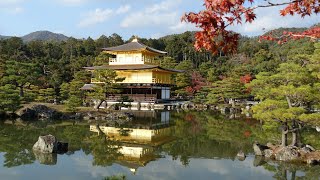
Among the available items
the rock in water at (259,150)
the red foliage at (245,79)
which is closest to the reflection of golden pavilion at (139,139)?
the rock in water at (259,150)

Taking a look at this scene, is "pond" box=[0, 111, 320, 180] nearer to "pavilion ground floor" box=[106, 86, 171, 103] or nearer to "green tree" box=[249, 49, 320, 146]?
"green tree" box=[249, 49, 320, 146]

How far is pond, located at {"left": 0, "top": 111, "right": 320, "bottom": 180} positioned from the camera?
10555 millimetres

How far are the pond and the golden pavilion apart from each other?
14.4 m

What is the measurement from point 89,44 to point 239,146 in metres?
53.4

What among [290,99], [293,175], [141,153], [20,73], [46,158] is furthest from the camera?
[20,73]

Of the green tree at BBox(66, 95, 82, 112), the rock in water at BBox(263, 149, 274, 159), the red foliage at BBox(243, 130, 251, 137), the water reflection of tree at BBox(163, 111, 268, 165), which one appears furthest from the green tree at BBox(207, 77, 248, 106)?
the rock in water at BBox(263, 149, 274, 159)

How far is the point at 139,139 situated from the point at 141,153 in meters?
2.80

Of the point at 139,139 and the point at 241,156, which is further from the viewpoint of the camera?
the point at 139,139

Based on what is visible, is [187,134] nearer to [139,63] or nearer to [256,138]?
[256,138]

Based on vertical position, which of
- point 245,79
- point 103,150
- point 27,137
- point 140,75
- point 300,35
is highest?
point 140,75

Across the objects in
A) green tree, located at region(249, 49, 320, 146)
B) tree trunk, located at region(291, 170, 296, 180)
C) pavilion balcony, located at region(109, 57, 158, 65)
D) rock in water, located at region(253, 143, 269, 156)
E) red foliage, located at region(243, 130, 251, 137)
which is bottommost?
tree trunk, located at region(291, 170, 296, 180)

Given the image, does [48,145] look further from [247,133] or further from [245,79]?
[245,79]

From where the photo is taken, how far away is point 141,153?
13445 mm

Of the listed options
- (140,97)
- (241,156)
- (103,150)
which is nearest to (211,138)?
(241,156)
